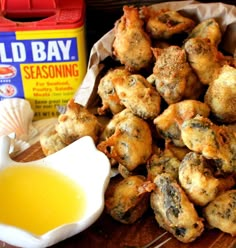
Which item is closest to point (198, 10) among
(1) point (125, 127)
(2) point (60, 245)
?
(1) point (125, 127)

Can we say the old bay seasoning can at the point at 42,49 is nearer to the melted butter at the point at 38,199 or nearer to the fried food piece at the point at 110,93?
the fried food piece at the point at 110,93

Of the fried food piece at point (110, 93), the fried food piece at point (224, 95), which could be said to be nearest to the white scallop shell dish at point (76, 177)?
the fried food piece at point (110, 93)

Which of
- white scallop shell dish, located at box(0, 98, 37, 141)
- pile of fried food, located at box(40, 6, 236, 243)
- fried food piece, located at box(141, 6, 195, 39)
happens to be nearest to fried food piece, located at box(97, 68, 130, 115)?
pile of fried food, located at box(40, 6, 236, 243)

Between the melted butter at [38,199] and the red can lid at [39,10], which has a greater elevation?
the red can lid at [39,10]

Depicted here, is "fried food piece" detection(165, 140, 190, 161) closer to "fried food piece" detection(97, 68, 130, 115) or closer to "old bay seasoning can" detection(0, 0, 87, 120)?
"fried food piece" detection(97, 68, 130, 115)

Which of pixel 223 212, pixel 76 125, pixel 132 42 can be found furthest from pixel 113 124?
pixel 223 212
